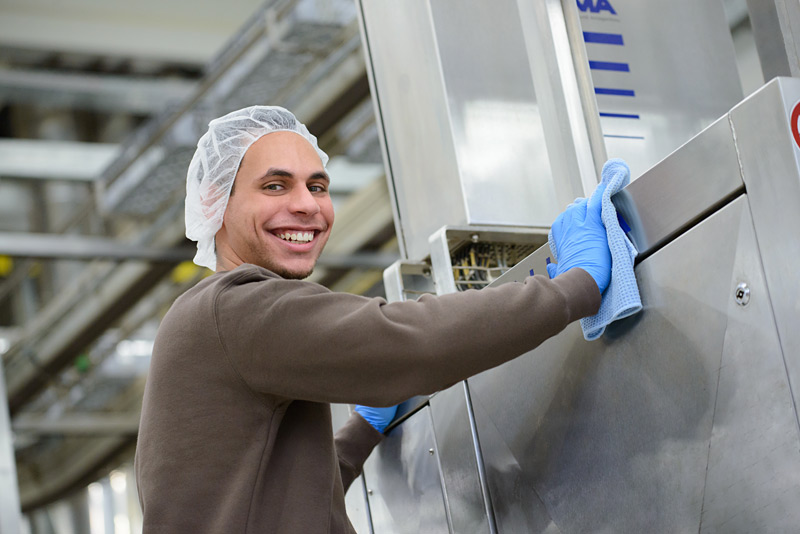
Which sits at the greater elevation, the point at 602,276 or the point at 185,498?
the point at 602,276

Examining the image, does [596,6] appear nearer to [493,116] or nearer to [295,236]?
[493,116]

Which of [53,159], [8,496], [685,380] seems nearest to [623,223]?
[685,380]

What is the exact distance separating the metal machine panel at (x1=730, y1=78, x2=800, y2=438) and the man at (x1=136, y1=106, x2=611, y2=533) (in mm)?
268

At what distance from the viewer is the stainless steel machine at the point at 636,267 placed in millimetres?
1164

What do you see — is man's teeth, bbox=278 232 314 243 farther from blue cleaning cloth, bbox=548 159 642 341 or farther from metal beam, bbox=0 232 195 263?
metal beam, bbox=0 232 195 263

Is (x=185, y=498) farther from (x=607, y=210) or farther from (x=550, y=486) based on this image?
(x=607, y=210)

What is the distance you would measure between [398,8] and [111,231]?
159 inches

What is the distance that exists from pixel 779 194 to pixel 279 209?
0.76 meters

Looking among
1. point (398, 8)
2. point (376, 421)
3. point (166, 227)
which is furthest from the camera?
point (166, 227)

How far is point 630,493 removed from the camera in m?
1.36

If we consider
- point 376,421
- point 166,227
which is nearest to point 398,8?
point 376,421

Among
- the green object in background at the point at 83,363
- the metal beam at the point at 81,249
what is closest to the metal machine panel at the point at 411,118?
the metal beam at the point at 81,249

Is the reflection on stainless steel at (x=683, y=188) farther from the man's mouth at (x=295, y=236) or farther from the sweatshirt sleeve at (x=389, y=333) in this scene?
the man's mouth at (x=295, y=236)

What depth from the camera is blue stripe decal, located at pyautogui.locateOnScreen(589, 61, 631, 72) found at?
2062 mm
